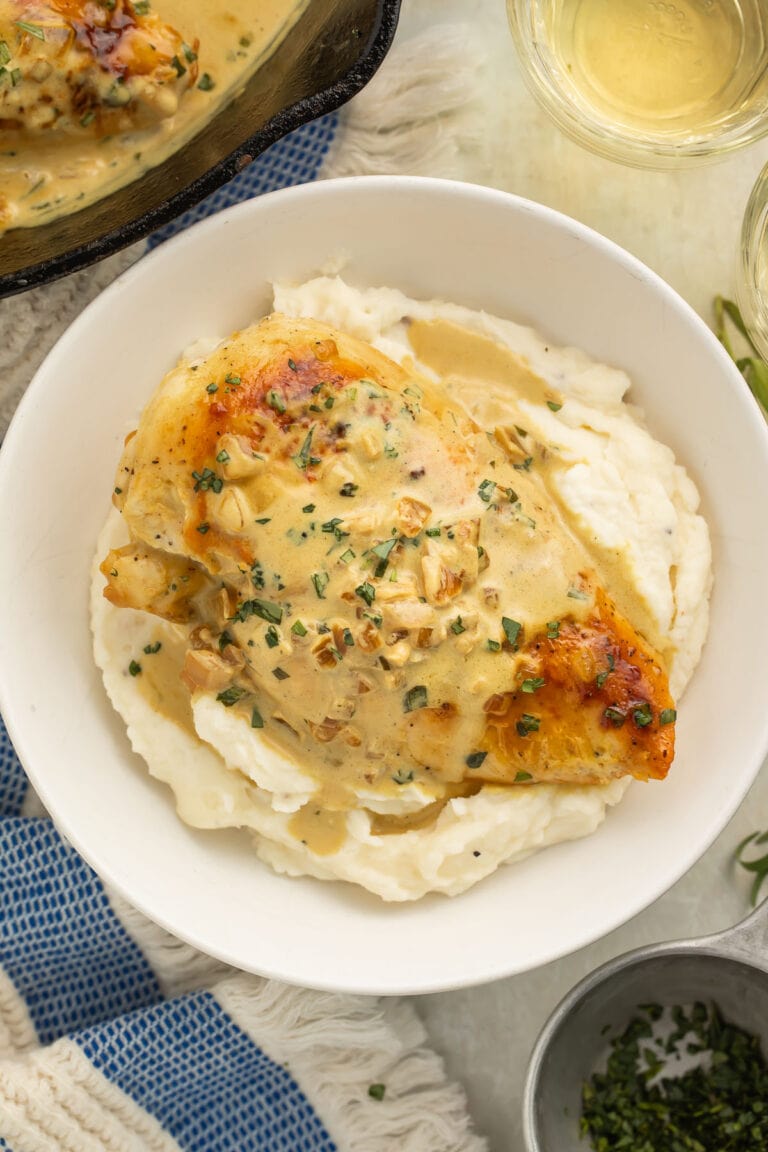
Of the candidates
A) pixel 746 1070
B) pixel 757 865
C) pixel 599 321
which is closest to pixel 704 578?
pixel 599 321

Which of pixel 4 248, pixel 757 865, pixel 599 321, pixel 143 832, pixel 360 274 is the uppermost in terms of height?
pixel 599 321

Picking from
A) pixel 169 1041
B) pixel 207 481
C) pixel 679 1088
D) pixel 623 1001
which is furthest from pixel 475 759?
pixel 679 1088

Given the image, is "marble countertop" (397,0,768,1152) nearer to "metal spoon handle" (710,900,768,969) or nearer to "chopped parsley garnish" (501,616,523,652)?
"metal spoon handle" (710,900,768,969)

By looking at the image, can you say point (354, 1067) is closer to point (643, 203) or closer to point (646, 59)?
point (643, 203)

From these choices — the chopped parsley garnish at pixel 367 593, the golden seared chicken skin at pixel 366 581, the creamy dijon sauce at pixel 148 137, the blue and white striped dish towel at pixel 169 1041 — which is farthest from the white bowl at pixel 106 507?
the chopped parsley garnish at pixel 367 593

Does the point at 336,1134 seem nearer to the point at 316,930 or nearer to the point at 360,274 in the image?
the point at 316,930

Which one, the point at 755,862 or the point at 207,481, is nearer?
the point at 207,481
